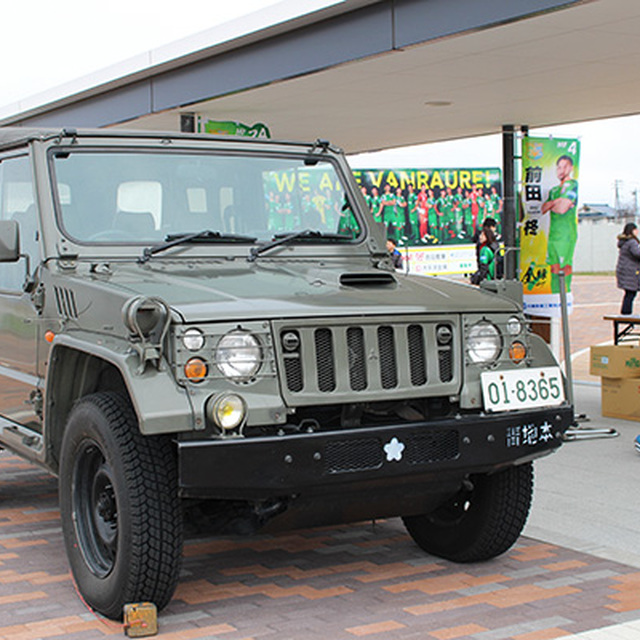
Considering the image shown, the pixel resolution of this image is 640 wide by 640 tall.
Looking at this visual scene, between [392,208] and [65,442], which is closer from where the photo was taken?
[65,442]

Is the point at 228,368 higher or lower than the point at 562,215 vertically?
lower

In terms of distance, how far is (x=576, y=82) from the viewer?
34.1 feet

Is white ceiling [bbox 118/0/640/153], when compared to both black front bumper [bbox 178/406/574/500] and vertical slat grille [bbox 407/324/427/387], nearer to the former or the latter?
vertical slat grille [bbox 407/324/427/387]

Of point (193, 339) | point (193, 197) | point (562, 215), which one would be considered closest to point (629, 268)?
point (562, 215)

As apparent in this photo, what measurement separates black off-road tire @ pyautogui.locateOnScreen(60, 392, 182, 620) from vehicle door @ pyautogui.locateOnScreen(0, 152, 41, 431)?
0.92m

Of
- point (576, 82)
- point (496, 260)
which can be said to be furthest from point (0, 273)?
point (496, 260)

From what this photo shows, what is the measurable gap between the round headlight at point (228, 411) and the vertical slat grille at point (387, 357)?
2.18 ft

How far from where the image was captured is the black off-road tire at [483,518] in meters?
4.98

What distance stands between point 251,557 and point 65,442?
1.29 m

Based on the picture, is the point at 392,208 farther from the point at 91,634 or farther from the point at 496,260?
the point at 91,634

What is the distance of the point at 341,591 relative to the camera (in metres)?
4.79

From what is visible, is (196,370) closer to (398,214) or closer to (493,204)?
(398,214)

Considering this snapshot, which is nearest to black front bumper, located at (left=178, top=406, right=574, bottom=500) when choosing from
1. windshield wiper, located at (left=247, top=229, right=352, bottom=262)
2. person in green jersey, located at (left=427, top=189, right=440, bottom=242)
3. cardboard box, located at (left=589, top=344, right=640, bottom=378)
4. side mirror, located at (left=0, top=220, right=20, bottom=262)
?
windshield wiper, located at (left=247, top=229, right=352, bottom=262)

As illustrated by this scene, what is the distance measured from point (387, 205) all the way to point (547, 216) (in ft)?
31.4
